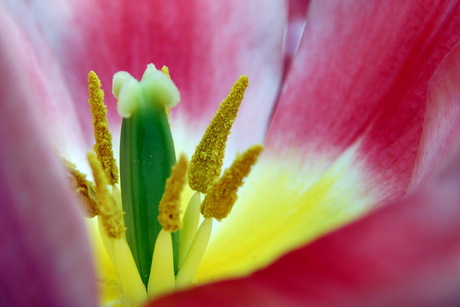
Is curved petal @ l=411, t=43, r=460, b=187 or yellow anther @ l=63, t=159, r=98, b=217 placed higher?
curved petal @ l=411, t=43, r=460, b=187

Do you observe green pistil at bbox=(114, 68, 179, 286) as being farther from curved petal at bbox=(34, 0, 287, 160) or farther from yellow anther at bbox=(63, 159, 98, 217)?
curved petal at bbox=(34, 0, 287, 160)

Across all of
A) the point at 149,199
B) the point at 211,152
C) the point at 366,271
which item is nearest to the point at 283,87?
the point at 211,152

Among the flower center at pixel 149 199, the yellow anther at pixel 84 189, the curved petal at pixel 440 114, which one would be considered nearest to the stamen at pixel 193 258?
the flower center at pixel 149 199

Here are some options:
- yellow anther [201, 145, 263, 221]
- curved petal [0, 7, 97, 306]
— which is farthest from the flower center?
curved petal [0, 7, 97, 306]

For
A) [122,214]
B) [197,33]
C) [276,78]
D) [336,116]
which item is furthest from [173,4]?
[122,214]

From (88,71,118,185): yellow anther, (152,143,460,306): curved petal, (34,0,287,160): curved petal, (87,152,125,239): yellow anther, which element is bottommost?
(152,143,460,306): curved petal

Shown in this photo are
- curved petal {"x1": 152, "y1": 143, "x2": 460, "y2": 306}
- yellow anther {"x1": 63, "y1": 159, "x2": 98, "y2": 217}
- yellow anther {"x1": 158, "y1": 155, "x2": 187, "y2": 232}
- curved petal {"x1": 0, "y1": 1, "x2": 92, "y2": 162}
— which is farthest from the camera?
curved petal {"x1": 0, "y1": 1, "x2": 92, "y2": 162}
